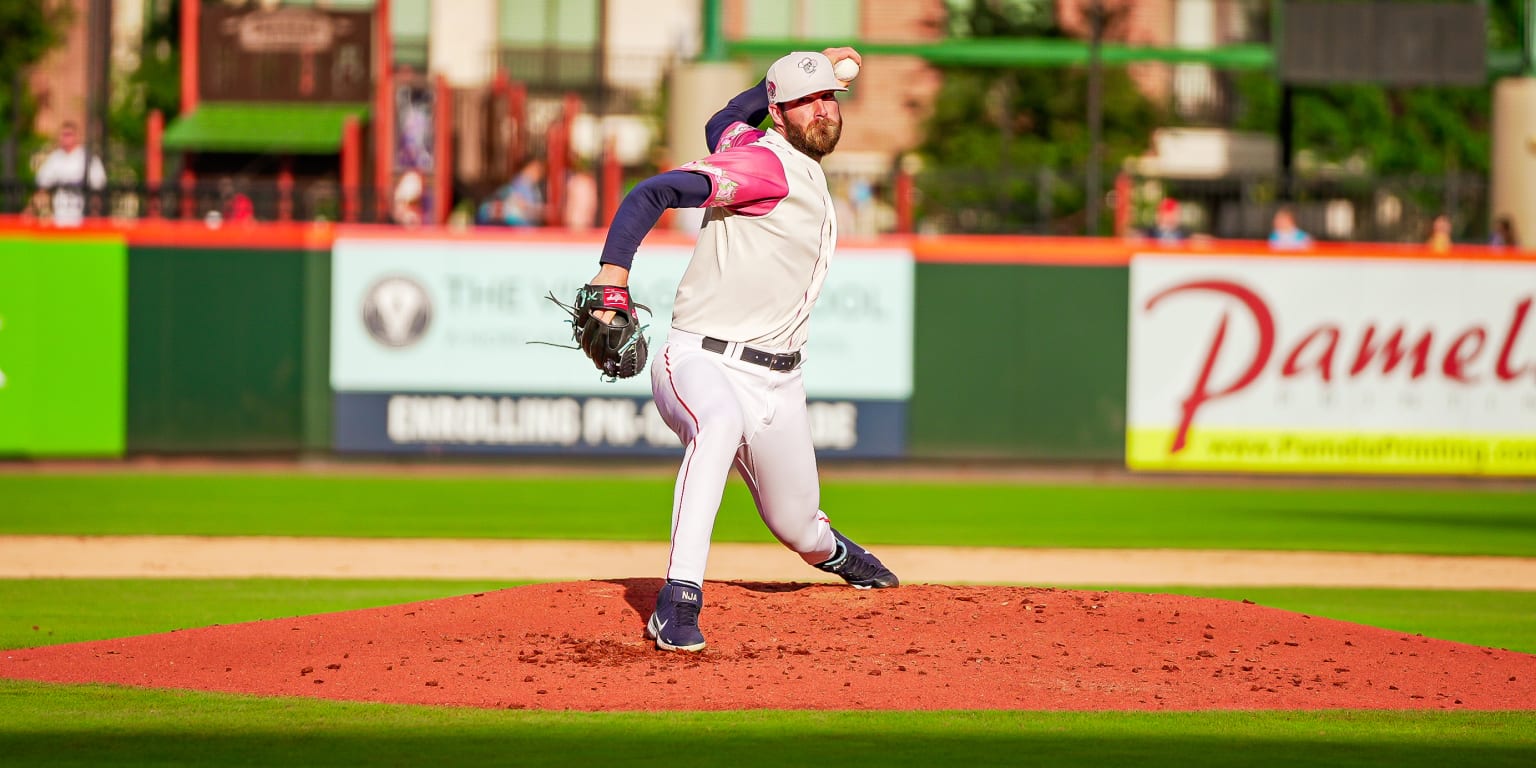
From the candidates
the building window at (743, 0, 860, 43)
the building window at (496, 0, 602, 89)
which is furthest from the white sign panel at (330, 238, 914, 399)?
the building window at (496, 0, 602, 89)

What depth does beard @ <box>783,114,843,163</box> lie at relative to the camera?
6.54m

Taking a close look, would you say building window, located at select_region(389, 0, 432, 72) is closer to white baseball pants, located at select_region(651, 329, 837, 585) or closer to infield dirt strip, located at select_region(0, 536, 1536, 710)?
infield dirt strip, located at select_region(0, 536, 1536, 710)

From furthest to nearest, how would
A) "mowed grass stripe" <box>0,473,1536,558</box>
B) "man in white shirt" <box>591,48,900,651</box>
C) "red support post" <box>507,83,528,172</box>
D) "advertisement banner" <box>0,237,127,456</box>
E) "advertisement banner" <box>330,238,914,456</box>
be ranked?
"red support post" <box>507,83,528,172</box> < "advertisement banner" <box>330,238,914,456</box> < "advertisement banner" <box>0,237,127,456</box> < "mowed grass stripe" <box>0,473,1536,558</box> < "man in white shirt" <box>591,48,900,651</box>

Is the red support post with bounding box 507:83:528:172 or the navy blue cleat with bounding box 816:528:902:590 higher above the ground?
the red support post with bounding box 507:83:528:172

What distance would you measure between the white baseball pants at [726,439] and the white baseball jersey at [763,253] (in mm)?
101

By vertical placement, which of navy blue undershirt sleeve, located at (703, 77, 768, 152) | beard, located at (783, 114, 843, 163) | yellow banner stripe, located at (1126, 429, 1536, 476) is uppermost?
navy blue undershirt sleeve, located at (703, 77, 768, 152)

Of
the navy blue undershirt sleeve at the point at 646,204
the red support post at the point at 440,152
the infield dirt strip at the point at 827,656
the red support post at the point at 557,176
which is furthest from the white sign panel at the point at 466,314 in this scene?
the navy blue undershirt sleeve at the point at 646,204

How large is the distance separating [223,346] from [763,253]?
1092 centimetres

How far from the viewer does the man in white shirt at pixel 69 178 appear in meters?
17.3

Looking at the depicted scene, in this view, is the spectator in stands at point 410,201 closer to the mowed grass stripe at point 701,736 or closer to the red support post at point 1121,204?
the red support post at point 1121,204

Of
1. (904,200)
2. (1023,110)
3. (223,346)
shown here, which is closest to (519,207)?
(223,346)

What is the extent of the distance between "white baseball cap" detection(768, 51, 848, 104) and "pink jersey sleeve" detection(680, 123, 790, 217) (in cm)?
22

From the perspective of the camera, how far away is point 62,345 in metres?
16.2

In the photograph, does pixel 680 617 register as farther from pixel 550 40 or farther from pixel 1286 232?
pixel 550 40
